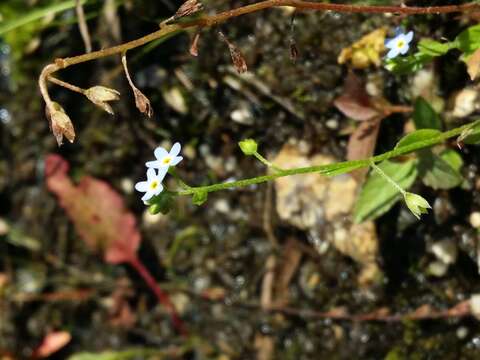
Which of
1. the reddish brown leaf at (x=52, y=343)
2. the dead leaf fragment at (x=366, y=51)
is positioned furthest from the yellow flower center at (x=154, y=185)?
the reddish brown leaf at (x=52, y=343)

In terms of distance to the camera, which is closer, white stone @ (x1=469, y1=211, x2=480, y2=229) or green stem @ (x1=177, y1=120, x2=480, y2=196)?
green stem @ (x1=177, y1=120, x2=480, y2=196)

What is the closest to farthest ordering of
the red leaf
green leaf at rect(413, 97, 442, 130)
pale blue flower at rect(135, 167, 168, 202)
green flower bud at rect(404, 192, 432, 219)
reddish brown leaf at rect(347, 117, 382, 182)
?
green flower bud at rect(404, 192, 432, 219)
pale blue flower at rect(135, 167, 168, 202)
green leaf at rect(413, 97, 442, 130)
reddish brown leaf at rect(347, 117, 382, 182)
the red leaf

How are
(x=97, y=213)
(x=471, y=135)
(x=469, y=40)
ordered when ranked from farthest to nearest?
1. (x=97, y=213)
2. (x=469, y=40)
3. (x=471, y=135)

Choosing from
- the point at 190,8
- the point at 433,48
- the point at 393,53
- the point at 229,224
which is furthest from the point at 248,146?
the point at 229,224

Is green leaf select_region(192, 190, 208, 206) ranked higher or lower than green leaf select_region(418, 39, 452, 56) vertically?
lower

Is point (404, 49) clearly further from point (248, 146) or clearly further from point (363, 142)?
point (248, 146)

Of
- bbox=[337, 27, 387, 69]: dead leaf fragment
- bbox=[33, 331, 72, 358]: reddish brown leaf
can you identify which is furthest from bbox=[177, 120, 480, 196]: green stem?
bbox=[33, 331, 72, 358]: reddish brown leaf

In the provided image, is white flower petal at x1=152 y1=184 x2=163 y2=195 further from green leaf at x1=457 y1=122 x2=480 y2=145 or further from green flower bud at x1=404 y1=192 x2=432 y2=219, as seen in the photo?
green leaf at x1=457 y1=122 x2=480 y2=145
